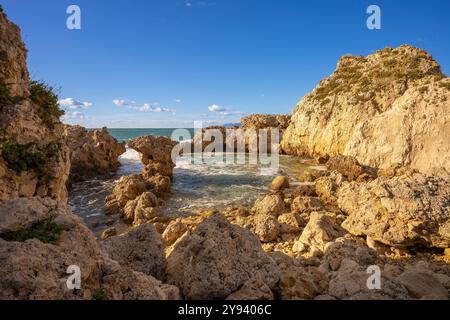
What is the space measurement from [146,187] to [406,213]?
18.7 m

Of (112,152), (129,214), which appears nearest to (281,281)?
(129,214)

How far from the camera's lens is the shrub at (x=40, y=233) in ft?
13.0

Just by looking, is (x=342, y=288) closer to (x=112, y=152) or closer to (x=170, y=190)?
(x=170, y=190)

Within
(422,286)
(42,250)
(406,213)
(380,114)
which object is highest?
(380,114)

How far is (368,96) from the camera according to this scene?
1590 inches

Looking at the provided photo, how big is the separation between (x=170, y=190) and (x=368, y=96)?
3215 centimetres

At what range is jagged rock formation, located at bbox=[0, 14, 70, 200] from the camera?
739 centimetres

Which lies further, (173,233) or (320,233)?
(173,233)

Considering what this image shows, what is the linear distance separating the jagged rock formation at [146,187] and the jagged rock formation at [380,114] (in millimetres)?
20612

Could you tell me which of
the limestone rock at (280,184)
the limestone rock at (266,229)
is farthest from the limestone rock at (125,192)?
the limestone rock at (266,229)

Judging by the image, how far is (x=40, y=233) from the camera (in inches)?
161

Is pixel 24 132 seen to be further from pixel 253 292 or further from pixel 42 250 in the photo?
pixel 253 292

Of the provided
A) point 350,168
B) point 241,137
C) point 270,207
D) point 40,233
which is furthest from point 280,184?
point 241,137

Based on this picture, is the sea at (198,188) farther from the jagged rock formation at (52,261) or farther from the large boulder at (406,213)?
the jagged rock formation at (52,261)
